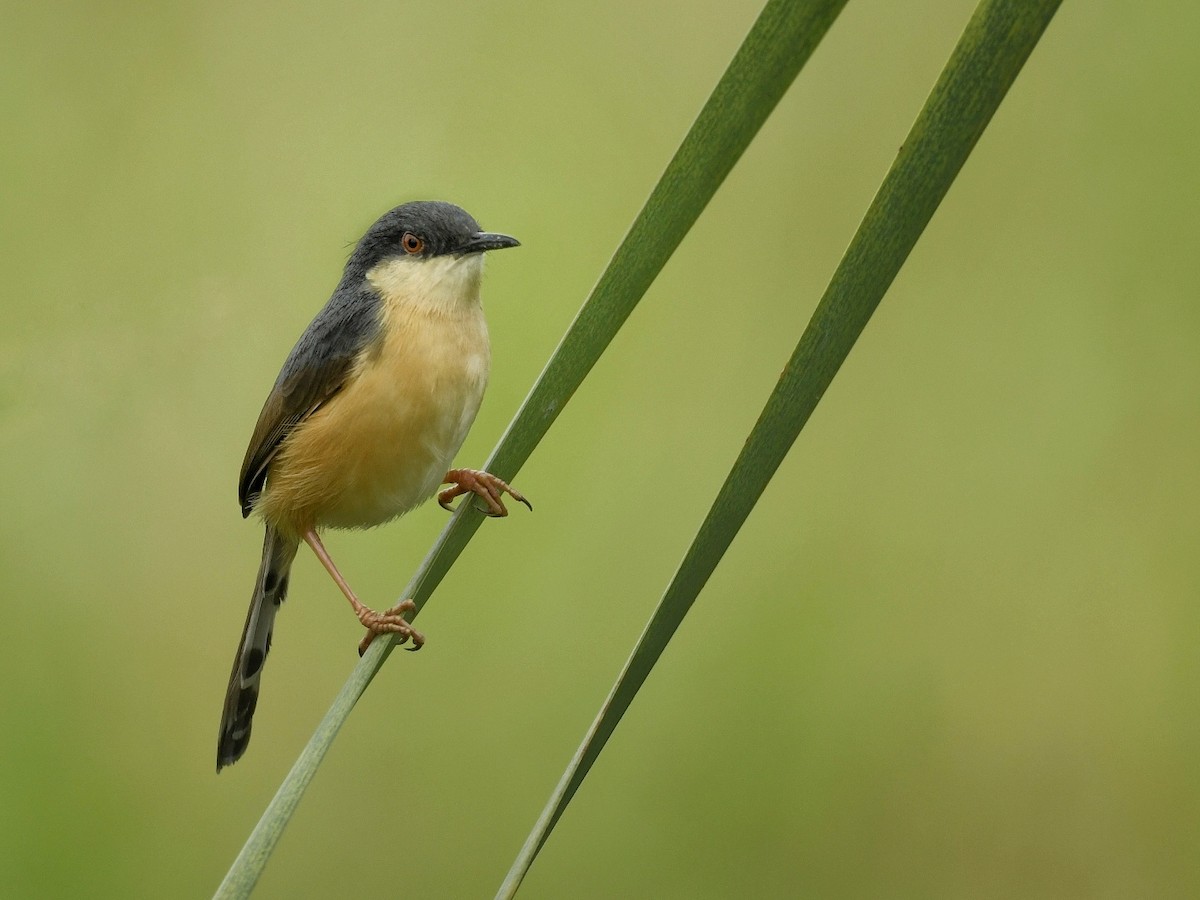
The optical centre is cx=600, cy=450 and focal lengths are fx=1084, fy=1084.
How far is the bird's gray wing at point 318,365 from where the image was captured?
290 cm

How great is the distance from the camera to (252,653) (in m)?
3.37

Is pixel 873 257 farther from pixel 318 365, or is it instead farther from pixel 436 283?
pixel 318 365

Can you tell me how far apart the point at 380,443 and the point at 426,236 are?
1.98 ft

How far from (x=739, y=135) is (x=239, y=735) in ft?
9.26

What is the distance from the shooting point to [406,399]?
2766 mm

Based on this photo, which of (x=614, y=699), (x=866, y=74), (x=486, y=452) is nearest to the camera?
(x=614, y=699)

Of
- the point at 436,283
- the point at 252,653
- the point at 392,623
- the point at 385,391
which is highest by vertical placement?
the point at 436,283

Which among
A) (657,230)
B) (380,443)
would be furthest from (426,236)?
(657,230)

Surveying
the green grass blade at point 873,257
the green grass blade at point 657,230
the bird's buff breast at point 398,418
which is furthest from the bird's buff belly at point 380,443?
the green grass blade at point 873,257

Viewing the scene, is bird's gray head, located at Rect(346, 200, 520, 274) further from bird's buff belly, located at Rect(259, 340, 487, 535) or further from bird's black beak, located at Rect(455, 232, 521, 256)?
bird's buff belly, located at Rect(259, 340, 487, 535)

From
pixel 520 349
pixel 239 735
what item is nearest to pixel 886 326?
pixel 520 349

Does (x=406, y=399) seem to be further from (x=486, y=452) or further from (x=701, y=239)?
(x=701, y=239)

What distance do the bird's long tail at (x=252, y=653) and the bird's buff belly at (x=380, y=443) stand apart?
320mm

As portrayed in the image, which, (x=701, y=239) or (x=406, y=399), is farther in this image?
(x=701, y=239)
